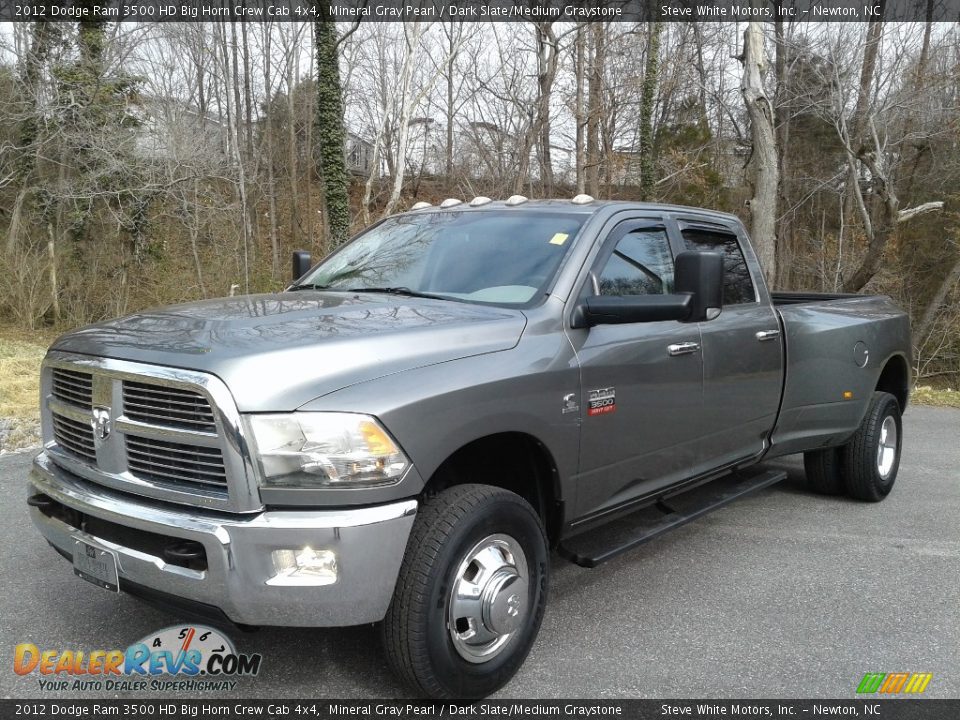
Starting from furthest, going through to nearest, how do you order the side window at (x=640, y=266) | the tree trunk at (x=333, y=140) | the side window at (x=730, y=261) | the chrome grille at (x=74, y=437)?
the tree trunk at (x=333, y=140), the side window at (x=730, y=261), the side window at (x=640, y=266), the chrome grille at (x=74, y=437)

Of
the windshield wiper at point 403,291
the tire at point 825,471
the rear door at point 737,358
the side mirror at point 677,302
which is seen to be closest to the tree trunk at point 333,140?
the tire at point 825,471

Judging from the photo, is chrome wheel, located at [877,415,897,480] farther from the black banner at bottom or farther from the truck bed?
the black banner at bottom

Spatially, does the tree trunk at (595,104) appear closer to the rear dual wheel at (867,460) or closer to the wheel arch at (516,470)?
the rear dual wheel at (867,460)

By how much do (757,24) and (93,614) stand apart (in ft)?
51.8

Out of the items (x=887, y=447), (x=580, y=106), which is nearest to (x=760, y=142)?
(x=580, y=106)

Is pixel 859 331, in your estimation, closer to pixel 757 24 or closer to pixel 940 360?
pixel 757 24

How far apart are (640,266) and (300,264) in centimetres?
218

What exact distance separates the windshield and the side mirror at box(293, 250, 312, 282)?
52 centimetres

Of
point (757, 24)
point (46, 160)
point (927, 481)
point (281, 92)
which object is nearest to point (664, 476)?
point (927, 481)

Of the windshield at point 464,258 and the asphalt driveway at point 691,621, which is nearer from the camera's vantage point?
the asphalt driveway at point 691,621

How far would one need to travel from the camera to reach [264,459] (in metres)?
2.54

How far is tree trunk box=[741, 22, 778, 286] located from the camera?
51.2 ft

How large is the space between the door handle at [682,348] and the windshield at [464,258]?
2.41 feet

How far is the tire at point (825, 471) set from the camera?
5715 millimetres
